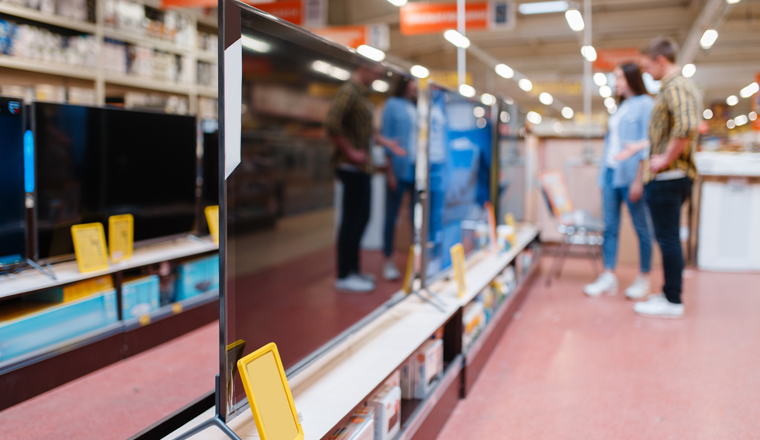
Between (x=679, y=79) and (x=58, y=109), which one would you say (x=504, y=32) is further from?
(x=58, y=109)

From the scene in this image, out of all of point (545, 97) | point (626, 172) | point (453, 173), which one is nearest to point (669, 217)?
point (626, 172)

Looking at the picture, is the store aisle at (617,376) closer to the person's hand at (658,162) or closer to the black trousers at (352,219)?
the black trousers at (352,219)

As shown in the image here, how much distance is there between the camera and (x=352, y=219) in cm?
186

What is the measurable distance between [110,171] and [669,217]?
3278 mm

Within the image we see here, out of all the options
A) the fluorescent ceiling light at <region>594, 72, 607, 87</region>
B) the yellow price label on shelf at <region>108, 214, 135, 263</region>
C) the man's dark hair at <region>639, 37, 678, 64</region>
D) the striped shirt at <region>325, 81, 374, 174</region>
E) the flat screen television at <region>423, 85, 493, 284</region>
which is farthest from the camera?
the fluorescent ceiling light at <region>594, 72, 607, 87</region>

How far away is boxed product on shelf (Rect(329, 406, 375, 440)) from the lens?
4.63 ft

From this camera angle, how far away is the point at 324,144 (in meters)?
1.64

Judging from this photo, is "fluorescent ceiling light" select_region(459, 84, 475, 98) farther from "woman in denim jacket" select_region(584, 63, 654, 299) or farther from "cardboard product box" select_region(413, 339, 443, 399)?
"cardboard product box" select_region(413, 339, 443, 399)

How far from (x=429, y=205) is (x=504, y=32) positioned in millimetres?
9914


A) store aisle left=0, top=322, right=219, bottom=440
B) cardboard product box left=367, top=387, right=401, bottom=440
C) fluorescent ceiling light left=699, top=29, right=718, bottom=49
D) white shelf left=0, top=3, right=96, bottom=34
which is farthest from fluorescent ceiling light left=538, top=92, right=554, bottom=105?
cardboard product box left=367, top=387, right=401, bottom=440

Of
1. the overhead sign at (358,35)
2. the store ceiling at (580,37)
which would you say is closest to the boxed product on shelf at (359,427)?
the overhead sign at (358,35)

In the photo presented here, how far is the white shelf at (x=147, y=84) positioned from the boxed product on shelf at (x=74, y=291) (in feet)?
8.51

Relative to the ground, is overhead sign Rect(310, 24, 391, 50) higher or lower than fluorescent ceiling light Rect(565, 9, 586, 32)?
higher

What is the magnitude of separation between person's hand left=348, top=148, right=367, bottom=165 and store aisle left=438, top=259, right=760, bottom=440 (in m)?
1.10
